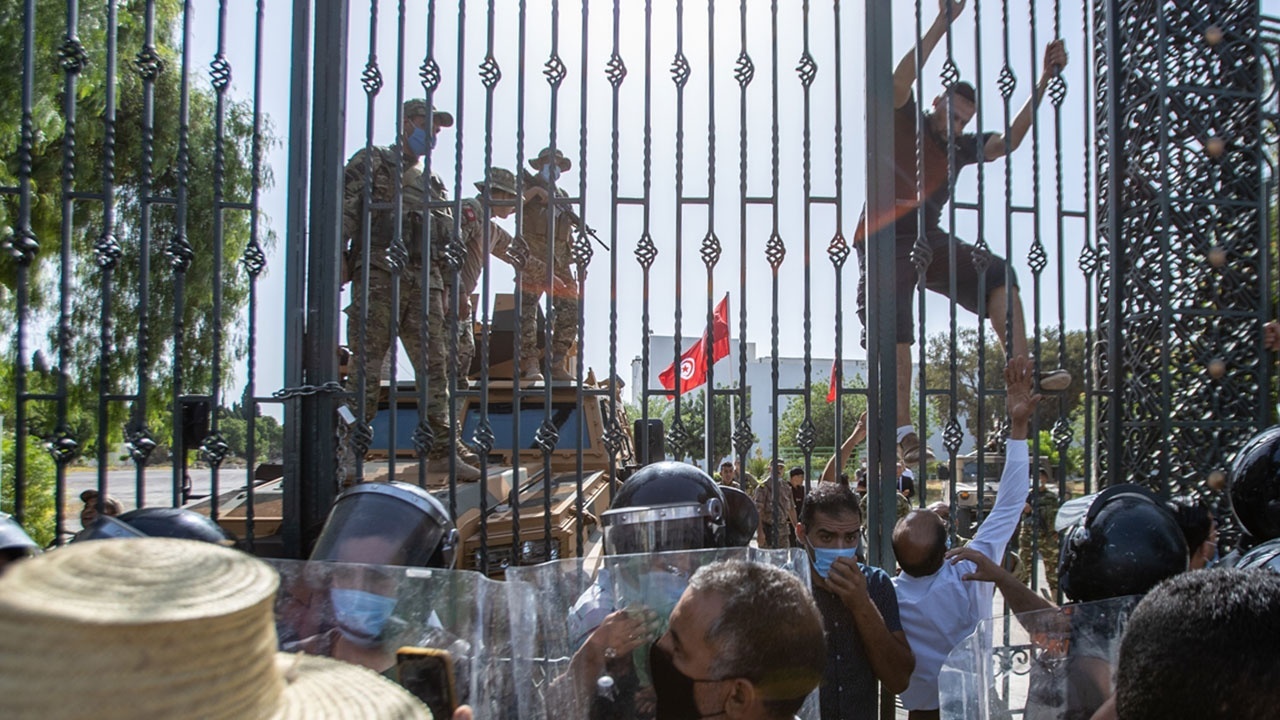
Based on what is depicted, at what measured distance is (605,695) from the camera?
1972 mm

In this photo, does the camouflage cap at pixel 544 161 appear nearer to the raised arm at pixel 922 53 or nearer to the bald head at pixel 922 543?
the raised arm at pixel 922 53

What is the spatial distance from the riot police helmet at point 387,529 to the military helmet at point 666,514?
497 millimetres

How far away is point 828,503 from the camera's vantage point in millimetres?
2916

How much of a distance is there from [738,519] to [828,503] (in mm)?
310

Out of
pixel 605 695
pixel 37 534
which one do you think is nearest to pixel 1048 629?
pixel 605 695

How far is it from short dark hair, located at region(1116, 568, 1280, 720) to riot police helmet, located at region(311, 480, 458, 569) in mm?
1740

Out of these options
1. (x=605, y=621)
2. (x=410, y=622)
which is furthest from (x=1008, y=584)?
(x=410, y=622)

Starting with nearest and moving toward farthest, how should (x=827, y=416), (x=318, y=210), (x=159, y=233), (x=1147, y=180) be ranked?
(x=318, y=210) < (x=1147, y=180) < (x=159, y=233) < (x=827, y=416)

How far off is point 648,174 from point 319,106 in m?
1.31

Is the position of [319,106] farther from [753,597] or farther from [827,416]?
[827,416]

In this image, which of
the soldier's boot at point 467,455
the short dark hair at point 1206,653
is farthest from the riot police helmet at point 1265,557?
the soldier's boot at point 467,455

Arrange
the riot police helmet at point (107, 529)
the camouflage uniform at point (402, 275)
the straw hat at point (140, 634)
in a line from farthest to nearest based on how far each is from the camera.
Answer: the camouflage uniform at point (402, 275) < the riot police helmet at point (107, 529) < the straw hat at point (140, 634)

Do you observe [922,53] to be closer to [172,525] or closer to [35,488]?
[172,525]

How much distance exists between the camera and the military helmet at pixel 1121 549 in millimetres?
2484
